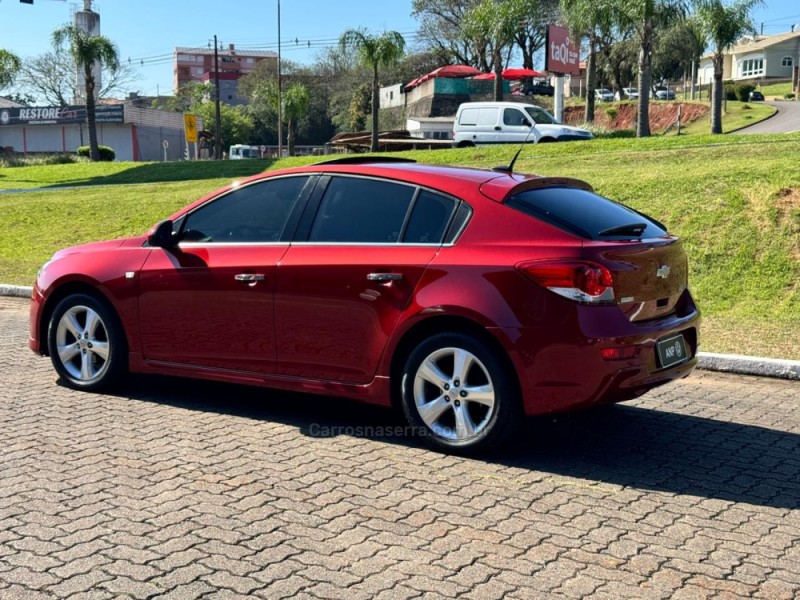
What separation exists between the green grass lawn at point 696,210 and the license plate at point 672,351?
117 inches

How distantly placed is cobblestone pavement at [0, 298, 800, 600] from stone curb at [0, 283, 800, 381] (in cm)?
96

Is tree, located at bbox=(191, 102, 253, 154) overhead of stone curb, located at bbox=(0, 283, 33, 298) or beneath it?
overhead

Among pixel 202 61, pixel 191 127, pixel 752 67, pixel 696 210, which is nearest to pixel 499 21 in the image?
pixel 191 127

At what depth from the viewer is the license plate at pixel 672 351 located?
518 centimetres

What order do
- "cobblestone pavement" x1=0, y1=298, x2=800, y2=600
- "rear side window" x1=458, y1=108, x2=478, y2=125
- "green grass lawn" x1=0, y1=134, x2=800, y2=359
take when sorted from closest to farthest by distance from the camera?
"cobblestone pavement" x1=0, y1=298, x2=800, y2=600
"green grass lawn" x1=0, y1=134, x2=800, y2=359
"rear side window" x1=458, y1=108, x2=478, y2=125

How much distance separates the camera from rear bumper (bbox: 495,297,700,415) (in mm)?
4898

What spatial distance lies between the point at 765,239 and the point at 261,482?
8528mm

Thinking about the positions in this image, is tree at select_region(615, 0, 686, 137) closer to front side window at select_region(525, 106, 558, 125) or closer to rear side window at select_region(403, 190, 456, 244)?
front side window at select_region(525, 106, 558, 125)

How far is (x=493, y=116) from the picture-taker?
30.5m

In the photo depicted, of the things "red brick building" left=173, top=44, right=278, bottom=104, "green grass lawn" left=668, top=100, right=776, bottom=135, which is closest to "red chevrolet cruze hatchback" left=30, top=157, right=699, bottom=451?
"green grass lawn" left=668, top=100, right=776, bottom=135

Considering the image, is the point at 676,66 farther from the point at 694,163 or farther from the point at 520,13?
the point at 694,163

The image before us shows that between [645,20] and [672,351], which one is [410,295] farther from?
[645,20]

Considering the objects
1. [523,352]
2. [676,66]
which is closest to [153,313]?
[523,352]

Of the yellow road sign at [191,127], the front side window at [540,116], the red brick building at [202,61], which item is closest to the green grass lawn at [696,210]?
the front side window at [540,116]
